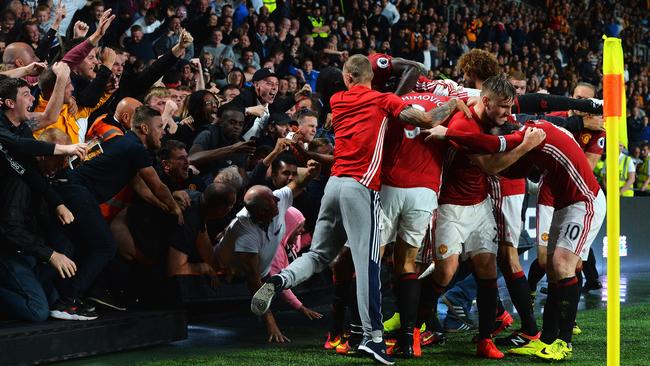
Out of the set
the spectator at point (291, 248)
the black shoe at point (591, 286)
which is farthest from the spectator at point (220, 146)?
the black shoe at point (591, 286)

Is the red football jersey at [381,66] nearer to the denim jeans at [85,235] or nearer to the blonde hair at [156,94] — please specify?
the blonde hair at [156,94]

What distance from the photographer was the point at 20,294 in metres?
6.36

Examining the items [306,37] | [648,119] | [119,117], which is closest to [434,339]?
[119,117]

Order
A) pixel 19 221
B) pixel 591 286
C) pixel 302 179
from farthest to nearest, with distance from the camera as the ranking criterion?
1. pixel 591 286
2. pixel 302 179
3. pixel 19 221

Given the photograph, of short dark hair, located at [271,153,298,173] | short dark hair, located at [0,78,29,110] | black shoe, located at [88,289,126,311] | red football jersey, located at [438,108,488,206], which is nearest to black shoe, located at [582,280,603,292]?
short dark hair, located at [271,153,298,173]

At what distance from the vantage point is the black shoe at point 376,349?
244 inches

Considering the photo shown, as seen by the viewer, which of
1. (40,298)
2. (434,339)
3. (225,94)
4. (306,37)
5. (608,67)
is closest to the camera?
(608,67)

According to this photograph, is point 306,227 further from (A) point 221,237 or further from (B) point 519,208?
(B) point 519,208

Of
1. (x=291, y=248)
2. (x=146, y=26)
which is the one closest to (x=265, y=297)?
(x=291, y=248)

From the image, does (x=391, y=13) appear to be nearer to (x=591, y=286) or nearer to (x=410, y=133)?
(x=591, y=286)

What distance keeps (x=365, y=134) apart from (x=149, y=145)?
2201mm

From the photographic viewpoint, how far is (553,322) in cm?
655

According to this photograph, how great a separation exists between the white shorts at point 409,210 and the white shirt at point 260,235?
1257 mm

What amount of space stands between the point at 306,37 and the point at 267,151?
7229 mm
